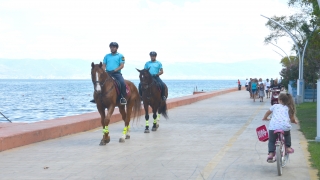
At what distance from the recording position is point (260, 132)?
1070 cm

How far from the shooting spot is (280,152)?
9891 millimetres

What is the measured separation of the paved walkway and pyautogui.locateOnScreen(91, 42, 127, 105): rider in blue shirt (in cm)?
128

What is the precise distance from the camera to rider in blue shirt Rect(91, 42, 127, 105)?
597 inches

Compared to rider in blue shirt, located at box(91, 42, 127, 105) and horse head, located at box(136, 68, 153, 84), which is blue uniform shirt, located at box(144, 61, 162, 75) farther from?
rider in blue shirt, located at box(91, 42, 127, 105)

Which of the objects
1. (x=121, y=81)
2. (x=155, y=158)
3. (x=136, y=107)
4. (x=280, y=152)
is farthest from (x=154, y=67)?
(x=280, y=152)

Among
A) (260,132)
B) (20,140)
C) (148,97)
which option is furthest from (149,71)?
(260,132)

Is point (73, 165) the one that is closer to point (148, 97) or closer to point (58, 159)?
point (58, 159)

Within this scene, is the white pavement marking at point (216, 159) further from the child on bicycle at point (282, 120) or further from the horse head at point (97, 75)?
the horse head at point (97, 75)

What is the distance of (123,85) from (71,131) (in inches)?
103

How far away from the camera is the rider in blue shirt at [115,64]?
15.2 metres

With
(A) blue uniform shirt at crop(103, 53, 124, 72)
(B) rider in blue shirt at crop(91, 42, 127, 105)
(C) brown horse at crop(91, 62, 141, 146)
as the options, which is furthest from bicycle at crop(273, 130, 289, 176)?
(A) blue uniform shirt at crop(103, 53, 124, 72)

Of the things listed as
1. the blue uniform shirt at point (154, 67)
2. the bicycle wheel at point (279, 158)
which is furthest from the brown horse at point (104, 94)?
the bicycle wheel at point (279, 158)

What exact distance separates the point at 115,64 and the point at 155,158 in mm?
3964

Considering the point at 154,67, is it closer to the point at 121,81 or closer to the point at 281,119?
the point at 121,81
